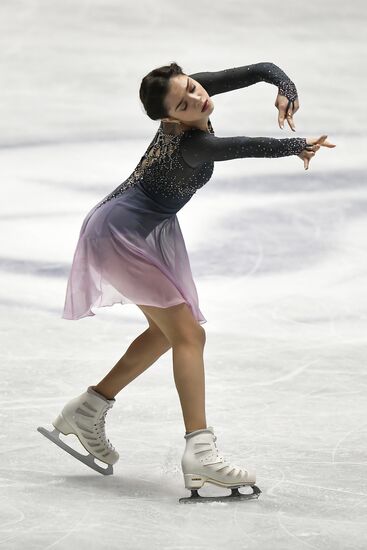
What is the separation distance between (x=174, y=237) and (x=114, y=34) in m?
7.50

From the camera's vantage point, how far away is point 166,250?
3.60 meters

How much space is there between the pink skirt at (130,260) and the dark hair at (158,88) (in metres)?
0.27

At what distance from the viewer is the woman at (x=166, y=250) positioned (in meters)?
3.40

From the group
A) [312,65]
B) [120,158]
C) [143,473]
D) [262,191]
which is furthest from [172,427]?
[312,65]

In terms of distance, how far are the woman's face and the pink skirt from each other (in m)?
0.29

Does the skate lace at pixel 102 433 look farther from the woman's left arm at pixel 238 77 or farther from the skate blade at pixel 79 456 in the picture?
the woman's left arm at pixel 238 77

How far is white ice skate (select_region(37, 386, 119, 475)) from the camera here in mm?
3695

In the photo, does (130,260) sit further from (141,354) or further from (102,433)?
(102,433)

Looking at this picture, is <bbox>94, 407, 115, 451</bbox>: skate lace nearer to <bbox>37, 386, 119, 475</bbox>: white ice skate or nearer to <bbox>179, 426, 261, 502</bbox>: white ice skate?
<bbox>37, 386, 119, 475</bbox>: white ice skate

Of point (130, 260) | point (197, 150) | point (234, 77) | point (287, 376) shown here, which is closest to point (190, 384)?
point (130, 260)

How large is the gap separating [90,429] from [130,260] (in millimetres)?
579

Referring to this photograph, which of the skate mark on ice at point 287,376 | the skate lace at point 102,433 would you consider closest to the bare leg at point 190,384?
the skate lace at point 102,433

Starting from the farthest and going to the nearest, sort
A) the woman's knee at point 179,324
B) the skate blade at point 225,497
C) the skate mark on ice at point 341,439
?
the skate mark on ice at point 341,439, the woman's knee at point 179,324, the skate blade at point 225,497

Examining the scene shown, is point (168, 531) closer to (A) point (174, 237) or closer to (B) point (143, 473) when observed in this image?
(B) point (143, 473)
